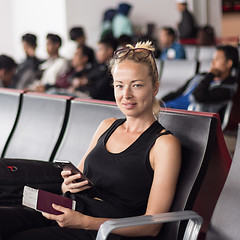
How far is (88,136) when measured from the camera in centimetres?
268

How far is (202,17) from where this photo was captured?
37.5 feet

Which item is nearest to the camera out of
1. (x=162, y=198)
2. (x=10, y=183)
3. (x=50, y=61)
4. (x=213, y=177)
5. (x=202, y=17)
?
(x=162, y=198)

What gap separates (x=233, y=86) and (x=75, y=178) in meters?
2.77

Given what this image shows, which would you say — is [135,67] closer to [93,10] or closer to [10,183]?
[10,183]

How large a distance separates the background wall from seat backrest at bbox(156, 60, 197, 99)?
3818mm

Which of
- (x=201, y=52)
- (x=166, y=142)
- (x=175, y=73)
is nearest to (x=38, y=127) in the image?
(x=166, y=142)

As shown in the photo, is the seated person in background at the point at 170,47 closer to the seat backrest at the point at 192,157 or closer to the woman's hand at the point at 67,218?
the seat backrest at the point at 192,157

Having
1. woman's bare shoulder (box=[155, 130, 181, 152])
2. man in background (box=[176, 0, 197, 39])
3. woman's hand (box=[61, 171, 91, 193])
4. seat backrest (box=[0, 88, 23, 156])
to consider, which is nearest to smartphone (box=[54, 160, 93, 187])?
woman's hand (box=[61, 171, 91, 193])

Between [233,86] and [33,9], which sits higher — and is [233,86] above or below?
below

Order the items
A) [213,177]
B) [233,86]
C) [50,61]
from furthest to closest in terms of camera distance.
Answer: [50,61], [233,86], [213,177]

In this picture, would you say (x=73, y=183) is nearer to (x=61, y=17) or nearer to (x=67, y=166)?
(x=67, y=166)

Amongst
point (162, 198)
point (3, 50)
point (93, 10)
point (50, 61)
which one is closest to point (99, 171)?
point (162, 198)

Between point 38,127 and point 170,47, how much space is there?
4712mm

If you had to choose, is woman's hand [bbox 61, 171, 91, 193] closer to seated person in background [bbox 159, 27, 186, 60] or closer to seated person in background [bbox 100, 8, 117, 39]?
seated person in background [bbox 159, 27, 186, 60]
